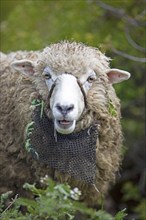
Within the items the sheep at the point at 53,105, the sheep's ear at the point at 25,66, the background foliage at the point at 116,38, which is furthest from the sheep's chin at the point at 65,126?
the background foliage at the point at 116,38

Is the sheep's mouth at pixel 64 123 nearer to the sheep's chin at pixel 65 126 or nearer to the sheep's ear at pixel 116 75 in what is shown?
the sheep's chin at pixel 65 126

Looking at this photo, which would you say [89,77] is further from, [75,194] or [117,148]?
[75,194]

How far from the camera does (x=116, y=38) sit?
11.0 m

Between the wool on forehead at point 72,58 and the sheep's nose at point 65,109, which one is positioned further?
the wool on forehead at point 72,58

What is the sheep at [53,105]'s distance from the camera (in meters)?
6.39

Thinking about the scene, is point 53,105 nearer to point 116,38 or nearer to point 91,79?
point 91,79

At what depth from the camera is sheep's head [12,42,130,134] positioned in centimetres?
596

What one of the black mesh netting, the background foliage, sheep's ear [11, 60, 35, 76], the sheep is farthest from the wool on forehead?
the background foliage

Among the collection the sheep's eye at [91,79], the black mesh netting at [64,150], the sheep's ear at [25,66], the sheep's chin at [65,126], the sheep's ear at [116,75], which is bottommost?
the black mesh netting at [64,150]

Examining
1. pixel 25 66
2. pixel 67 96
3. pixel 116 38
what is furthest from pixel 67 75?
pixel 116 38

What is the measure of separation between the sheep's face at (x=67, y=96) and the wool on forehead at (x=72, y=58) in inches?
2.8

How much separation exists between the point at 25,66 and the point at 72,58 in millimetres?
555

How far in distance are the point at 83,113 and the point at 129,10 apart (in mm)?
4824

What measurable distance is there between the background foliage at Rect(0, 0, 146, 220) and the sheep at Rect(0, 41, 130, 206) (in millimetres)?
3193
